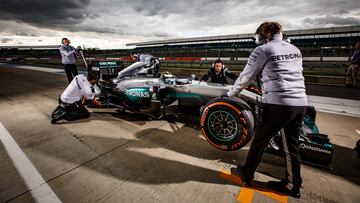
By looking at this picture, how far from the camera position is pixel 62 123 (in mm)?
3805

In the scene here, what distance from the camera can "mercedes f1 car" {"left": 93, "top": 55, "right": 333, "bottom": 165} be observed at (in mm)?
2289

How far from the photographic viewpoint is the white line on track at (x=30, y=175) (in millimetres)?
1777

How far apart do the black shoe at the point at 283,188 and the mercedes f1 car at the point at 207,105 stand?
1.75ft

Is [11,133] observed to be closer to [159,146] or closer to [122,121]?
[122,121]

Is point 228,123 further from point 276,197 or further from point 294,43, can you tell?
point 294,43

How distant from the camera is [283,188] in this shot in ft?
6.27

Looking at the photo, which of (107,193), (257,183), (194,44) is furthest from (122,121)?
(194,44)

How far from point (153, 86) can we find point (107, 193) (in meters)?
2.32

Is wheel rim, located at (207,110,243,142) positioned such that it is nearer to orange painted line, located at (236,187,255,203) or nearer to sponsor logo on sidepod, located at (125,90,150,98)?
orange painted line, located at (236,187,255,203)

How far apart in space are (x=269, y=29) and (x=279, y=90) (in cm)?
61

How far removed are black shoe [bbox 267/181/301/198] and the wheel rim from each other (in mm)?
697

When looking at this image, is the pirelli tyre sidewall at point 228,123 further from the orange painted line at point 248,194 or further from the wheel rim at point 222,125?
the orange painted line at point 248,194

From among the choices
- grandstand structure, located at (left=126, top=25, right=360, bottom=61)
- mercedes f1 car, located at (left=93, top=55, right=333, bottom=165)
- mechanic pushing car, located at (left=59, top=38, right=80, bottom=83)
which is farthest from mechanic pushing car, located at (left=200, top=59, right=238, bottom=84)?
mechanic pushing car, located at (left=59, top=38, right=80, bottom=83)

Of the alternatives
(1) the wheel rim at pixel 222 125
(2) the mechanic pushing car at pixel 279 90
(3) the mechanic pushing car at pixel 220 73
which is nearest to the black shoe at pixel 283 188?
(2) the mechanic pushing car at pixel 279 90
